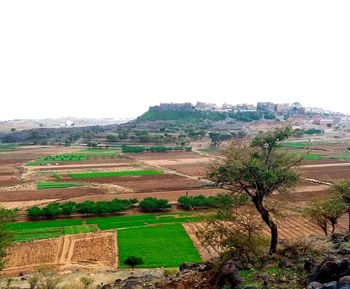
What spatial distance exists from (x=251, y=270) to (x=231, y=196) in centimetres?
509

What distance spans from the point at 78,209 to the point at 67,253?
1591 cm

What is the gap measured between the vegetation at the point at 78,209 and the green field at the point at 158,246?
338 inches

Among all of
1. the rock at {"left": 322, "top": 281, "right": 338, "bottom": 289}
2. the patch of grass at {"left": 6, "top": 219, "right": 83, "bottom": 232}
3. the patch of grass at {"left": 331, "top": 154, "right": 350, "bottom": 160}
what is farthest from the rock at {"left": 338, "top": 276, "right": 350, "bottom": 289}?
the patch of grass at {"left": 331, "top": 154, "right": 350, "bottom": 160}

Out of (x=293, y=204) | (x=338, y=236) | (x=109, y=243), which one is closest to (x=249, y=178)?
(x=338, y=236)

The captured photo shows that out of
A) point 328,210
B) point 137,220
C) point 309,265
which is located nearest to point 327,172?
point 137,220

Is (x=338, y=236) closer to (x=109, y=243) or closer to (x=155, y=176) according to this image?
(x=109, y=243)

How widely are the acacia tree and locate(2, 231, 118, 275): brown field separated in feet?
53.5

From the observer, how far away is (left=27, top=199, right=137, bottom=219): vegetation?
171 ft

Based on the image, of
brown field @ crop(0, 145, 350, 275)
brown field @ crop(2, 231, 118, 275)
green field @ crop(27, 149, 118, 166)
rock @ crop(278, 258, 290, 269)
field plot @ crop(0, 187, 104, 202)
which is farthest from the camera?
green field @ crop(27, 149, 118, 166)

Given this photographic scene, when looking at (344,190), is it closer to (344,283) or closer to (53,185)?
(344,283)

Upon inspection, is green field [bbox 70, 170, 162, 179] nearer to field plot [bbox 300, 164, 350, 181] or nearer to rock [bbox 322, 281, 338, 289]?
field plot [bbox 300, 164, 350, 181]

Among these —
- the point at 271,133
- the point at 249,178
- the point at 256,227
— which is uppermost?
the point at 271,133

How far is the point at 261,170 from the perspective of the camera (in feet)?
72.0

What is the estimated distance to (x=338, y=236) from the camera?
25.4 metres
